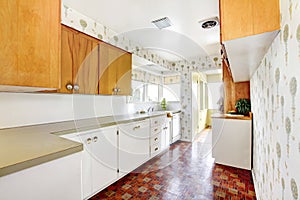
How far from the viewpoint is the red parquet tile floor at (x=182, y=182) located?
5.72ft

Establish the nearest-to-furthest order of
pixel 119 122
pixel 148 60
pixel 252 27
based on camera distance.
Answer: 1. pixel 252 27
2. pixel 119 122
3. pixel 148 60

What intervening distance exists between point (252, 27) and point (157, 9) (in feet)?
4.91

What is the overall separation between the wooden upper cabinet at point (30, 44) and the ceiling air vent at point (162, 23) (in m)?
1.47

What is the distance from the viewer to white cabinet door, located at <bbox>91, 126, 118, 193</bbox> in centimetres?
161

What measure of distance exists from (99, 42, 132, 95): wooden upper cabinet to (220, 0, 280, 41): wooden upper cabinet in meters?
1.58

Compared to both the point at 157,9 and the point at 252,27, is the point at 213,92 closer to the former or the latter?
the point at 157,9

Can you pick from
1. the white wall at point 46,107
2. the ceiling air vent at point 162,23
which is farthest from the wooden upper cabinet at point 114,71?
the ceiling air vent at point 162,23

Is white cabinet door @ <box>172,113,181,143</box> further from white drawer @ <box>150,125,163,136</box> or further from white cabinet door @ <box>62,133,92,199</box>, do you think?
white cabinet door @ <box>62,133,92,199</box>

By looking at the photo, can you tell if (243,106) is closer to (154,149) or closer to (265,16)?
(154,149)

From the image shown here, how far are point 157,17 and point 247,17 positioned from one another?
160cm

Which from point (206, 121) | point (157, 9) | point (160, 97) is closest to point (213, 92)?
point (206, 121)

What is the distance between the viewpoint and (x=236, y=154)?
242 centimetres

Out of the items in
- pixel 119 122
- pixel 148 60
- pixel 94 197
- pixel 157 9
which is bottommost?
pixel 94 197

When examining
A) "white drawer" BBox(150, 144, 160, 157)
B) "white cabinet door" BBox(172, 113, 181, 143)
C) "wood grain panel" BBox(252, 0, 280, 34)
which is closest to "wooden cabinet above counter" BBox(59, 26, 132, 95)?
"white drawer" BBox(150, 144, 160, 157)
